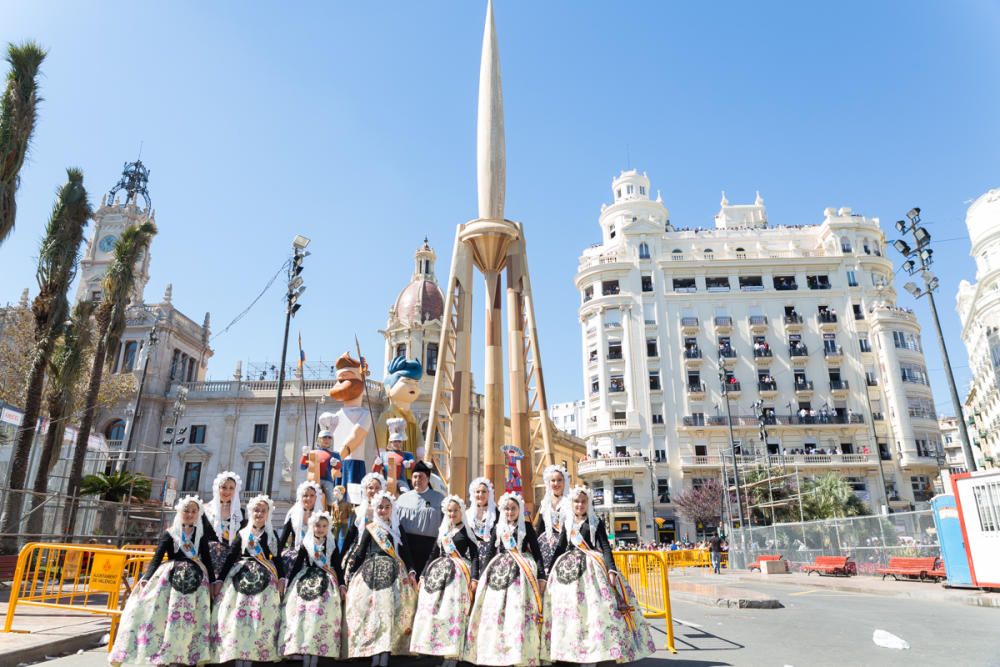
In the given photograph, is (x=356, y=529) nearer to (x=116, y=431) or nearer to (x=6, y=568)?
(x=6, y=568)

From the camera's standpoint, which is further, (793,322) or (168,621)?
(793,322)

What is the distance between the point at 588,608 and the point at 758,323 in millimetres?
50761

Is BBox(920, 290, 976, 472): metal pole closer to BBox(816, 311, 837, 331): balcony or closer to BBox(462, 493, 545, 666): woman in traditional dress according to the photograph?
BBox(462, 493, 545, 666): woman in traditional dress

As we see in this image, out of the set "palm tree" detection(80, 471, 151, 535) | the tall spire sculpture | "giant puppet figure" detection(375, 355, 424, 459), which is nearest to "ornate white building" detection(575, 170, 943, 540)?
"palm tree" detection(80, 471, 151, 535)

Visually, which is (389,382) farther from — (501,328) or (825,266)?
(825,266)

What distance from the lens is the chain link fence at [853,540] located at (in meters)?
17.8

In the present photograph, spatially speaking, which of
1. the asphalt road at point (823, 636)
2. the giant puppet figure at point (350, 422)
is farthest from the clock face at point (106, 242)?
the asphalt road at point (823, 636)

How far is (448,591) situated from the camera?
561cm

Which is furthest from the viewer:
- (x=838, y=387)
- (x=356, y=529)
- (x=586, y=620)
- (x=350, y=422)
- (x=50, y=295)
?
(x=838, y=387)

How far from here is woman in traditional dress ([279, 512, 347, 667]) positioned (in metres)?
5.43

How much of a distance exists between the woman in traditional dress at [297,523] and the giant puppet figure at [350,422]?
10.3ft

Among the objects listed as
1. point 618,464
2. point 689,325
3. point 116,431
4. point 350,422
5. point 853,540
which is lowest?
point 853,540

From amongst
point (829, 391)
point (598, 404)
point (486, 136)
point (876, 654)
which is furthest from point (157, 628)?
point (829, 391)

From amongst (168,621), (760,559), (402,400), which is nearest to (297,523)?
(168,621)
